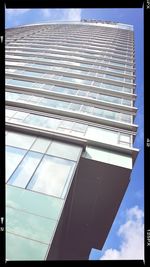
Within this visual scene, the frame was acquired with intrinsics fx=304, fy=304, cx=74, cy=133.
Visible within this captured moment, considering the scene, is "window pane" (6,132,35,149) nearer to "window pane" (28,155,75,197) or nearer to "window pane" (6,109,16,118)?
"window pane" (28,155,75,197)

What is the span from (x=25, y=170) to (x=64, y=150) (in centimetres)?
263

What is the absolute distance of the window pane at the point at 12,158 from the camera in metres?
14.0

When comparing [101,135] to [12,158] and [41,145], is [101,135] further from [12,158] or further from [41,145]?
[12,158]

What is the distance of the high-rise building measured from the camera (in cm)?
1187

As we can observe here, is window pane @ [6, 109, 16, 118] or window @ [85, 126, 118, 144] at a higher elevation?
window pane @ [6, 109, 16, 118]

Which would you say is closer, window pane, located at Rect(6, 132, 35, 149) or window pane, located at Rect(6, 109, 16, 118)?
window pane, located at Rect(6, 132, 35, 149)

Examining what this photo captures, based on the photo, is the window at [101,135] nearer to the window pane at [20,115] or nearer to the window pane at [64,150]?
the window pane at [64,150]

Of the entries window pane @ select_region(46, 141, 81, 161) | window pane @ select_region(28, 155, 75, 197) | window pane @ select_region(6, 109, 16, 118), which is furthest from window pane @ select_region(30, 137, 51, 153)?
window pane @ select_region(6, 109, 16, 118)

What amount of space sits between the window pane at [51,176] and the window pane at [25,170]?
0.26 meters

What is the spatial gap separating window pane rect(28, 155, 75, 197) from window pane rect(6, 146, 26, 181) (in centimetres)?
110

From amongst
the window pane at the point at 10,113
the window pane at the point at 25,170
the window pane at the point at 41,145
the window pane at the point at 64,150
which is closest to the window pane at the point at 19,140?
the window pane at the point at 41,145
